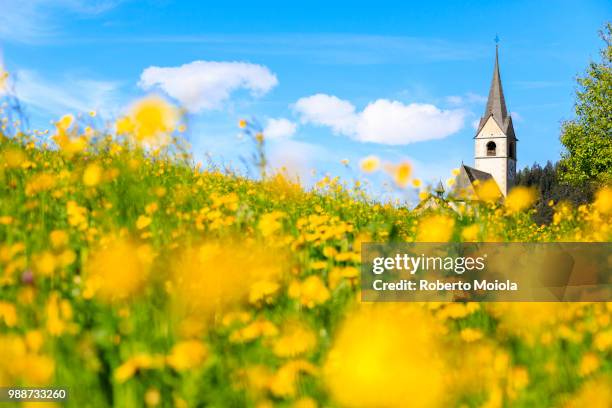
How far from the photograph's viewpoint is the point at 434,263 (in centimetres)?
407

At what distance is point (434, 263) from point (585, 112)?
91.5 ft

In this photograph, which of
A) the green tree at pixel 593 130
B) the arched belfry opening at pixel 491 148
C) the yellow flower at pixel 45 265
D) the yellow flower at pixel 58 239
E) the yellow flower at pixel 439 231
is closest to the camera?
the yellow flower at pixel 45 265

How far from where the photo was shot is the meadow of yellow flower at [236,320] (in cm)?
235

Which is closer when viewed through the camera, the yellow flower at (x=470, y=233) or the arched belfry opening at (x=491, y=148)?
the yellow flower at (x=470, y=233)

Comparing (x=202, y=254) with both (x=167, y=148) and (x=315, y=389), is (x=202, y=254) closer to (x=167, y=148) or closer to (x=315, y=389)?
(x=315, y=389)

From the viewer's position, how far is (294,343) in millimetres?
2695

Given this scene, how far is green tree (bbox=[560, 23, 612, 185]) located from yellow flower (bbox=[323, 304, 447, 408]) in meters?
28.0

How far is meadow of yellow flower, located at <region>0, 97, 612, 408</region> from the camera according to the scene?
7.72 ft

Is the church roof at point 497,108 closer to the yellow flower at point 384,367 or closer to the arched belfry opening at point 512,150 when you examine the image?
the arched belfry opening at point 512,150

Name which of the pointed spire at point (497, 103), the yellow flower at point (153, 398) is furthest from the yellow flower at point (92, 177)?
the pointed spire at point (497, 103)

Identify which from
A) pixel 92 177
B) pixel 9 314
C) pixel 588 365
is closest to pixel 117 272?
pixel 9 314

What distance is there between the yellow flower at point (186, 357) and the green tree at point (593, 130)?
28.5 m

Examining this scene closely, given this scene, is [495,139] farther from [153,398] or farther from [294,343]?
[153,398]

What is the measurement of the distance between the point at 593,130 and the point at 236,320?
1153 inches
